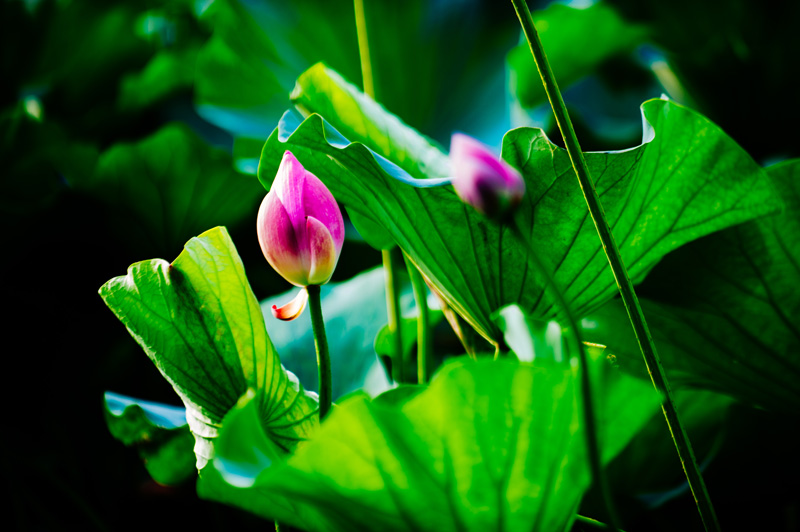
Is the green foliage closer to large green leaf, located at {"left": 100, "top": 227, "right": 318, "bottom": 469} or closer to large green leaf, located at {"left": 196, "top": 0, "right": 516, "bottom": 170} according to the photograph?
large green leaf, located at {"left": 196, "top": 0, "right": 516, "bottom": 170}

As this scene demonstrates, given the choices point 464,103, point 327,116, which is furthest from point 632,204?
point 464,103

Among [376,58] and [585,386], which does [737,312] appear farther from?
[376,58]

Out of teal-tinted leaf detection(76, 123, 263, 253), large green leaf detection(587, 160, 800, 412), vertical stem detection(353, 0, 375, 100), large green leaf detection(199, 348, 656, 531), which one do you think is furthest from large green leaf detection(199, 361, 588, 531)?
teal-tinted leaf detection(76, 123, 263, 253)

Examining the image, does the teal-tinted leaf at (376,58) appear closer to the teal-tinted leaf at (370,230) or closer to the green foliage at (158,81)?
the green foliage at (158,81)

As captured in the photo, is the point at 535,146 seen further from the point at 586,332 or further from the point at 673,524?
the point at 673,524

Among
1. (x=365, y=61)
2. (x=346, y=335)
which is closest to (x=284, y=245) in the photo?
(x=346, y=335)
